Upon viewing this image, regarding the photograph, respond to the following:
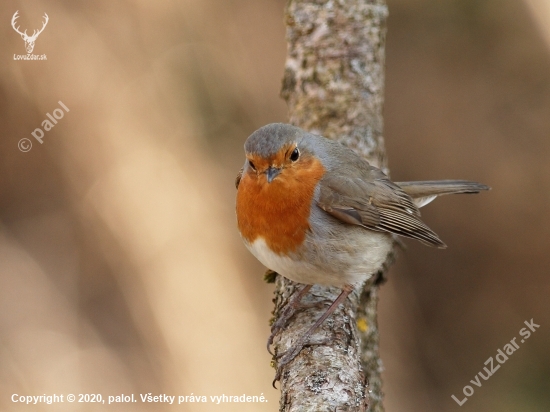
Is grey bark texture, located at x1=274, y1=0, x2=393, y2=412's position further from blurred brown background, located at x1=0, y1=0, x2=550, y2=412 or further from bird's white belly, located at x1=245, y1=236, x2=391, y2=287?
blurred brown background, located at x1=0, y1=0, x2=550, y2=412

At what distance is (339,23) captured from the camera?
165 inches

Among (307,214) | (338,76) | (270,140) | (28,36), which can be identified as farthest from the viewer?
(28,36)

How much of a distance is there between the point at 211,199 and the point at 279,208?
112 inches

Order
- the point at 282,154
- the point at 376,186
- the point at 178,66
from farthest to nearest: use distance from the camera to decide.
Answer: the point at 178,66 < the point at 376,186 < the point at 282,154

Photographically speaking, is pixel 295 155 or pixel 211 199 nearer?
pixel 295 155

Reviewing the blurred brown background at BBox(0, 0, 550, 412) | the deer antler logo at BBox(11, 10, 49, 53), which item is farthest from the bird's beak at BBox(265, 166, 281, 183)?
the deer antler logo at BBox(11, 10, 49, 53)

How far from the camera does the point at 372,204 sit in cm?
372

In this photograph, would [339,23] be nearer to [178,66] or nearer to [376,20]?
[376,20]

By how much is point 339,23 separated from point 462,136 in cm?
242

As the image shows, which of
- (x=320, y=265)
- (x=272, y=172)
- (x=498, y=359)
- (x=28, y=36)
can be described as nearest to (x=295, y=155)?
(x=272, y=172)

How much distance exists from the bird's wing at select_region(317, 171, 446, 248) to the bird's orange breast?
0.49 feet

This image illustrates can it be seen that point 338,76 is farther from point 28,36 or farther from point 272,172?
point 28,36

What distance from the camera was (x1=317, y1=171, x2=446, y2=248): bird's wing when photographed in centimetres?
346

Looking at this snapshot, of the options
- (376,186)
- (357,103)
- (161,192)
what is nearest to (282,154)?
(376,186)
